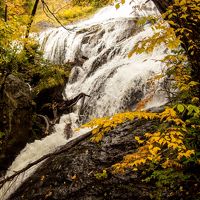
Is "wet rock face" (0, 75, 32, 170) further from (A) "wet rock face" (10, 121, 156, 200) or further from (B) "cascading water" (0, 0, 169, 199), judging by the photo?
(A) "wet rock face" (10, 121, 156, 200)

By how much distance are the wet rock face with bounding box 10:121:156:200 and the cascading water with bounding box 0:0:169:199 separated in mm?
561

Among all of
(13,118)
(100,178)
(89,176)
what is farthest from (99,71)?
(100,178)

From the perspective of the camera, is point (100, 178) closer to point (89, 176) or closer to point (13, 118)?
point (89, 176)

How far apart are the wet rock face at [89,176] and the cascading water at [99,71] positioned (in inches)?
22.1

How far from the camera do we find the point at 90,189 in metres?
4.41

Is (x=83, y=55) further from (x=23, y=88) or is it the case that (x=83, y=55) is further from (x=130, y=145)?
(x=130, y=145)

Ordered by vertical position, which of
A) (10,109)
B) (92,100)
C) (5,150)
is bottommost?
(92,100)

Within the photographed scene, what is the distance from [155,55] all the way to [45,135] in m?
4.66

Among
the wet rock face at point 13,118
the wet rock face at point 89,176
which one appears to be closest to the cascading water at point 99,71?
the wet rock face at point 13,118

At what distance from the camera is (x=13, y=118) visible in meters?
6.70

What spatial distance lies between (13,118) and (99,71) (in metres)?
5.08

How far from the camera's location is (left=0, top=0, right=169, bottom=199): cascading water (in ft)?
24.2

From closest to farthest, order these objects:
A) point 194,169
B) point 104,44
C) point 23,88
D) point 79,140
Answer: point 194,169
point 79,140
point 23,88
point 104,44

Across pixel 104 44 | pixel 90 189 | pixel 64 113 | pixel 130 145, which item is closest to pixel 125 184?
pixel 90 189
